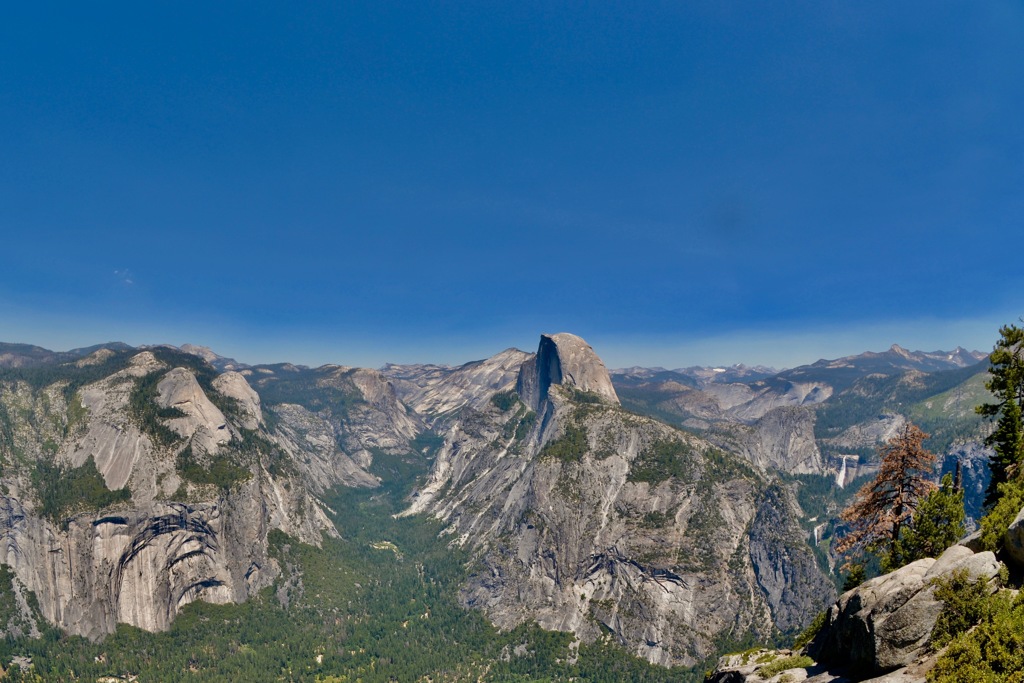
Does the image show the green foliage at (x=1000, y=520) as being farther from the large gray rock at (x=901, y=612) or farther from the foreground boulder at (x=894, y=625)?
the large gray rock at (x=901, y=612)

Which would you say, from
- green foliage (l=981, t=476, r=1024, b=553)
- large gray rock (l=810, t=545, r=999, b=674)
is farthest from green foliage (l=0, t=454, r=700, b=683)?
large gray rock (l=810, t=545, r=999, b=674)

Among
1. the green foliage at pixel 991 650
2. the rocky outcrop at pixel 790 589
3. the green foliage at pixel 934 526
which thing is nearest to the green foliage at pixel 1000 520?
the green foliage at pixel 991 650

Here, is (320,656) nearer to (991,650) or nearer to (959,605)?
(959,605)

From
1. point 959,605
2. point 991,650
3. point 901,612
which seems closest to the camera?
point 991,650

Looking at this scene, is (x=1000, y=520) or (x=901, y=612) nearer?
(x=901, y=612)

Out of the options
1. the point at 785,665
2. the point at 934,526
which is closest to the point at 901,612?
the point at 785,665

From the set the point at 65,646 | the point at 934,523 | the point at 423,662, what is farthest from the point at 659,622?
the point at 65,646

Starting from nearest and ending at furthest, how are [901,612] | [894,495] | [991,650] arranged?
[991,650]
[901,612]
[894,495]

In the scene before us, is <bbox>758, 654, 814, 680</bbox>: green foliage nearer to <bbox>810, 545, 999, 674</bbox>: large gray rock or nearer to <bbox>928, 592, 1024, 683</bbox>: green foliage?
<bbox>810, 545, 999, 674</bbox>: large gray rock
